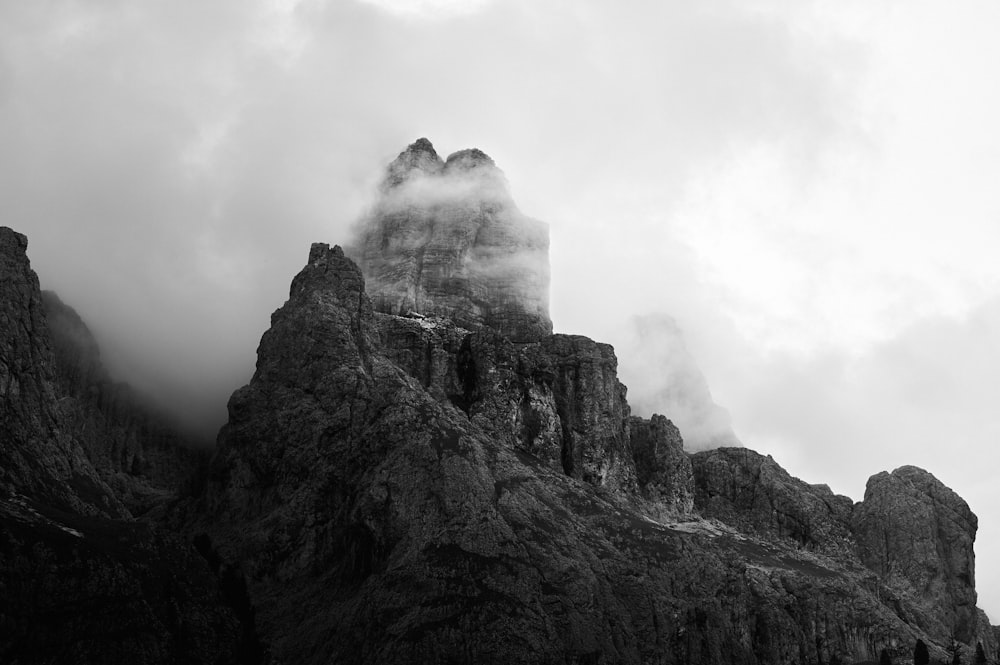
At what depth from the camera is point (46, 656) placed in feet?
652

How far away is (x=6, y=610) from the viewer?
200 metres

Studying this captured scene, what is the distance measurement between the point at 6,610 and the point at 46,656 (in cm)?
1083
